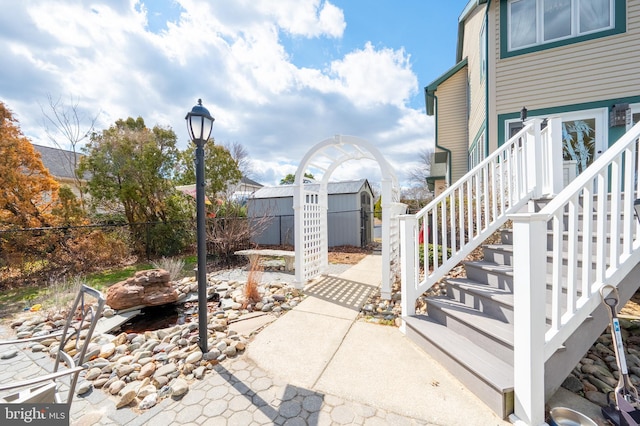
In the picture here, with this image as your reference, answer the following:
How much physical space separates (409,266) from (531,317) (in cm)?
141

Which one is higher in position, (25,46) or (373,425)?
(25,46)

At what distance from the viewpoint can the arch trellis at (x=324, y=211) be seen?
4262 mm

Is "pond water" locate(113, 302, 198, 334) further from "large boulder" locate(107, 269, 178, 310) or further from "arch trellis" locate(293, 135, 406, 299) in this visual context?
"arch trellis" locate(293, 135, 406, 299)

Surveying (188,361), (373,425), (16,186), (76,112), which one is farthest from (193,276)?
(76,112)

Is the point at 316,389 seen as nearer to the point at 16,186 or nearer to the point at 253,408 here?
the point at 253,408


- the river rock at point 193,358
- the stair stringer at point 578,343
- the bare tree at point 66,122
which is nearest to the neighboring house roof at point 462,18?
the stair stringer at point 578,343

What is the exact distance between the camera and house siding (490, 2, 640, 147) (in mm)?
4570

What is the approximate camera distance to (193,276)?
5.93 metres

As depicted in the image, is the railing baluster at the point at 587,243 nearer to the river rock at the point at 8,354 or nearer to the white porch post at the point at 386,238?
the white porch post at the point at 386,238

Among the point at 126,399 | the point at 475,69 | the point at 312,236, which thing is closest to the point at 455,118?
the point at 475,69

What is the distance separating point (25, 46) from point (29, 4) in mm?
1511

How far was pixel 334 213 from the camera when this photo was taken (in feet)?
32.7

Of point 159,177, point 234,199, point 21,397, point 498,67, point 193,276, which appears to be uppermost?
point 498,67

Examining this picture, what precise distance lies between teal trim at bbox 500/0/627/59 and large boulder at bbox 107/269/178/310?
830 cm
